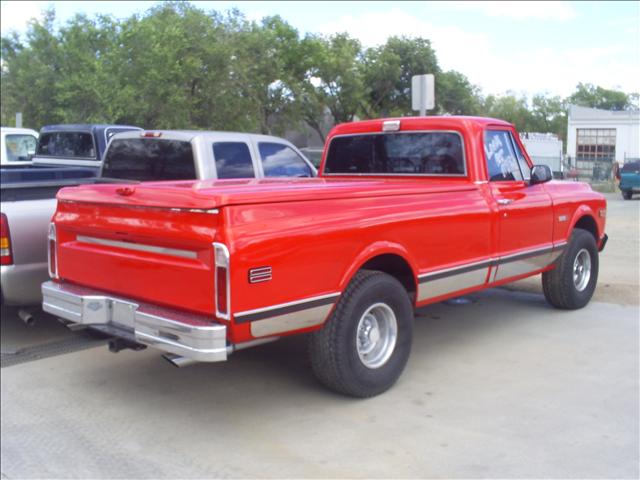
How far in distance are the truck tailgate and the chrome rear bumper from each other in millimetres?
71

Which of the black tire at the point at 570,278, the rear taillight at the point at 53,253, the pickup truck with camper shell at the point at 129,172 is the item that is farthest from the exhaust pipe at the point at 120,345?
the black tire at the point at 570,278

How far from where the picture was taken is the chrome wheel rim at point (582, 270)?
7.41 m

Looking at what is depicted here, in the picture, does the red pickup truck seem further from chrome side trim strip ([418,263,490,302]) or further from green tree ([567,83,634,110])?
green tree ([567,83,634,110])

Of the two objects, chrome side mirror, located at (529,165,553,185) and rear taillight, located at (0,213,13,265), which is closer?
rear taillight, located at (0,213,13,265)

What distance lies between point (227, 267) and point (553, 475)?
2.03m

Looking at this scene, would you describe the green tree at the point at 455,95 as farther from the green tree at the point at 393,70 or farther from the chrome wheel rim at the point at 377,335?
the chrome wheel rim at the point at 377,335

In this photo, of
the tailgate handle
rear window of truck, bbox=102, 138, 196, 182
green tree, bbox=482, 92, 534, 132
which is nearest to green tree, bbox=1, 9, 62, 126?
rear window of truck, bbox=102, 138, 196, 182

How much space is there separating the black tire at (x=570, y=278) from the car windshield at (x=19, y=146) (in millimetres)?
9317

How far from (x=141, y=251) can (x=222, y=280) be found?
0.79 m

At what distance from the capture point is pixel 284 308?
4.09 metres

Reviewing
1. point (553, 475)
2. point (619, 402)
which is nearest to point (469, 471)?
point (553, 475)

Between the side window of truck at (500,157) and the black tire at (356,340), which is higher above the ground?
the side window of truck at (500,157)

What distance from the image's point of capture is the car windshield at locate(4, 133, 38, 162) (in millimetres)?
12688

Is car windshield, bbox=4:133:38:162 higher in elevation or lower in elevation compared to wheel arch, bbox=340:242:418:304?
higher
